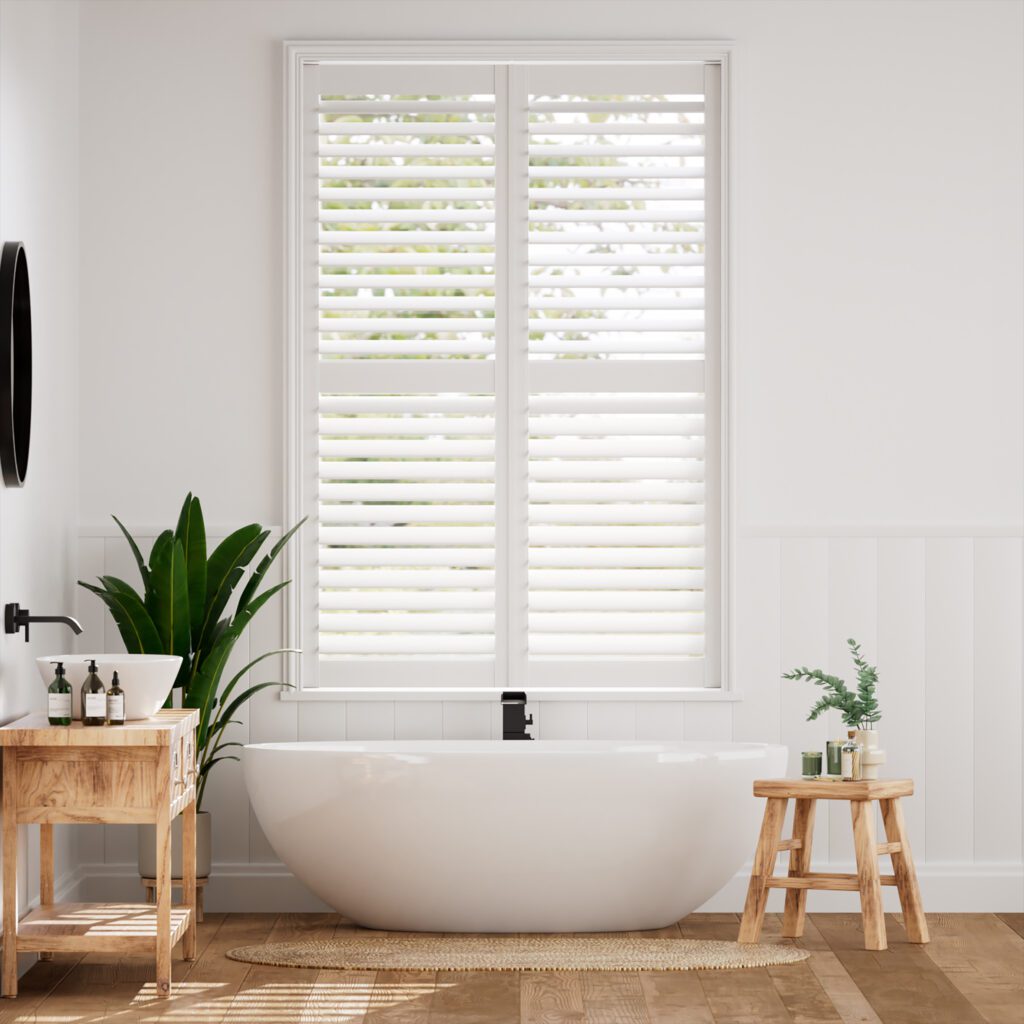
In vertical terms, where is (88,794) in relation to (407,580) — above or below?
below

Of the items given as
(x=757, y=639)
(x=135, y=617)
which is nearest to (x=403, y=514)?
(x=135, y=617)

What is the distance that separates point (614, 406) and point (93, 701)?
187 cm

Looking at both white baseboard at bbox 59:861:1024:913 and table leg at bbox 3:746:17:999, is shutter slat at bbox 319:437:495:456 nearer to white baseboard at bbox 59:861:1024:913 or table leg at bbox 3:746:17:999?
white baseboard at bbox 59:861:1024:913

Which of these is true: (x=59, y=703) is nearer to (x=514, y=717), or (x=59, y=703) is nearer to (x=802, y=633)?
(x=514, y=717)

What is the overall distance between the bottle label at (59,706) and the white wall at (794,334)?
1.05 metres

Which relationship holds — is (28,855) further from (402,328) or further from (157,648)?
(402,328)

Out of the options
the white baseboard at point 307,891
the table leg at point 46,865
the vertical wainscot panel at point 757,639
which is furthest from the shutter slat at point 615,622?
the table leg at point 46,865

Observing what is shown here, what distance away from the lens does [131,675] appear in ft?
10.7

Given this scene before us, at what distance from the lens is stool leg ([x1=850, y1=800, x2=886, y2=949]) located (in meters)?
3.60

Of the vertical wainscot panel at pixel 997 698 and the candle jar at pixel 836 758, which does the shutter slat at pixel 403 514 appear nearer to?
the candle jar at pixel 836 758

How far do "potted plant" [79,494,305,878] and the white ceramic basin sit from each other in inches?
17.5

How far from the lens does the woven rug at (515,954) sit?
3396 millimetres

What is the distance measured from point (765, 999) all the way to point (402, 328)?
2245mm

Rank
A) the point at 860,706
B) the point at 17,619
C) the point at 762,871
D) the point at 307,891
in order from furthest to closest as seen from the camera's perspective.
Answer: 1. the point at 307,891
2. the point at 860,706
3. the point at 762,871
4. the point at 17,619
